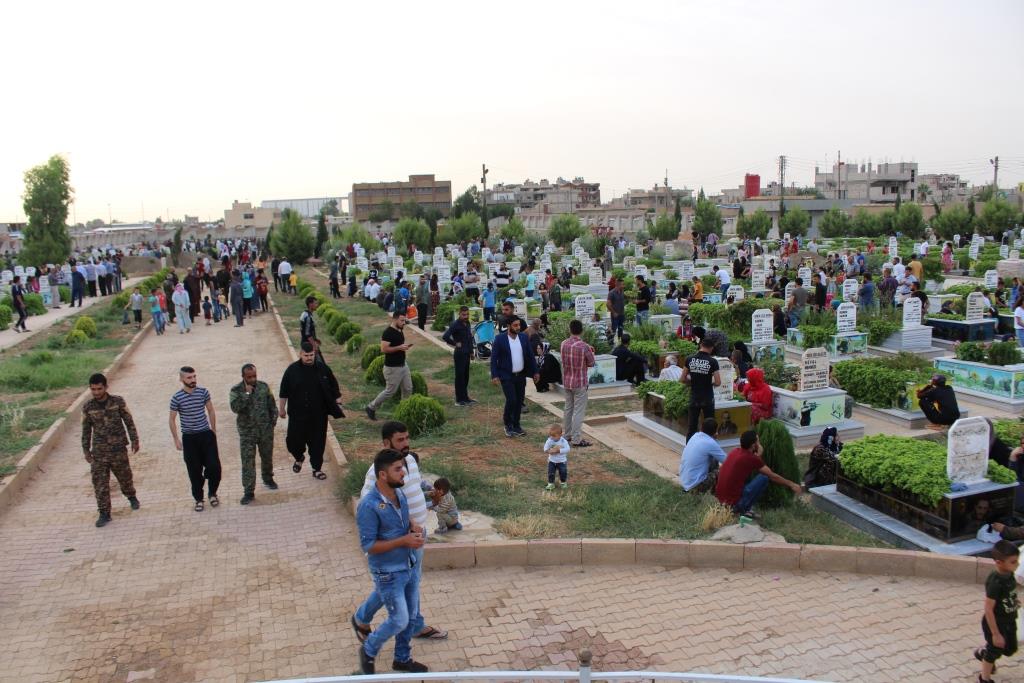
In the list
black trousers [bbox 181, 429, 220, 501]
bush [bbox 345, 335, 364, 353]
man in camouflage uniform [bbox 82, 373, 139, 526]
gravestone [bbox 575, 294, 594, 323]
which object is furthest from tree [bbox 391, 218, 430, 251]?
man in camouflage uniform [bbox 82, 373, 139, 526]

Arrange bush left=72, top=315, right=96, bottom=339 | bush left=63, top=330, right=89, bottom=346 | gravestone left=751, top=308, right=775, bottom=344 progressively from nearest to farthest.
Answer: gravestone left=751, top=308, right=775, bottom=344
bush left=63, top=330, right=89, bottom=346
bush left=72, top=315, right=96, bottom=339

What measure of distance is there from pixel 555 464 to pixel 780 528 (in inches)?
84.1

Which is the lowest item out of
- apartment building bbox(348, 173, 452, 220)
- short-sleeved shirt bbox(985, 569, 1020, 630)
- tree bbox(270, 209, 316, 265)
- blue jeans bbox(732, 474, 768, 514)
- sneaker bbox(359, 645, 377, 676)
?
sneaker bbox(359, 645, 377, 676)

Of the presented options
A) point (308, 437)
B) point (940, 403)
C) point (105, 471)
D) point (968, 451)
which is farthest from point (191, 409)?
point (940, 403)

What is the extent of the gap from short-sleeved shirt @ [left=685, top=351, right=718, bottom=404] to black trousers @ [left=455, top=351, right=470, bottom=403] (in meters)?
3.65

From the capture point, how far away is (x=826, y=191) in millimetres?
105875

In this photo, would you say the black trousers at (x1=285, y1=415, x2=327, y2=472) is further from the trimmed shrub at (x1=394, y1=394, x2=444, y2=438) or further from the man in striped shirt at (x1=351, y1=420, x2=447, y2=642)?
the man in striped shirt at (x1=351, y1=420, x2=447, y2=642)

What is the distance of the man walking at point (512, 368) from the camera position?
31.8 feet

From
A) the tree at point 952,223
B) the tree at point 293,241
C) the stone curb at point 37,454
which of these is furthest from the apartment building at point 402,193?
the stone curb at point 37,454

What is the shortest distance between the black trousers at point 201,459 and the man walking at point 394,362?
304 cm

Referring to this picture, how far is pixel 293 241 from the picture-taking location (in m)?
45.5

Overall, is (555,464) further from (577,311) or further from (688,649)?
(577,311)

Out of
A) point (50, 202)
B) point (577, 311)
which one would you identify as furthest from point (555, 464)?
point (50, 202)

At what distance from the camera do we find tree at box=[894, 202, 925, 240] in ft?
148
